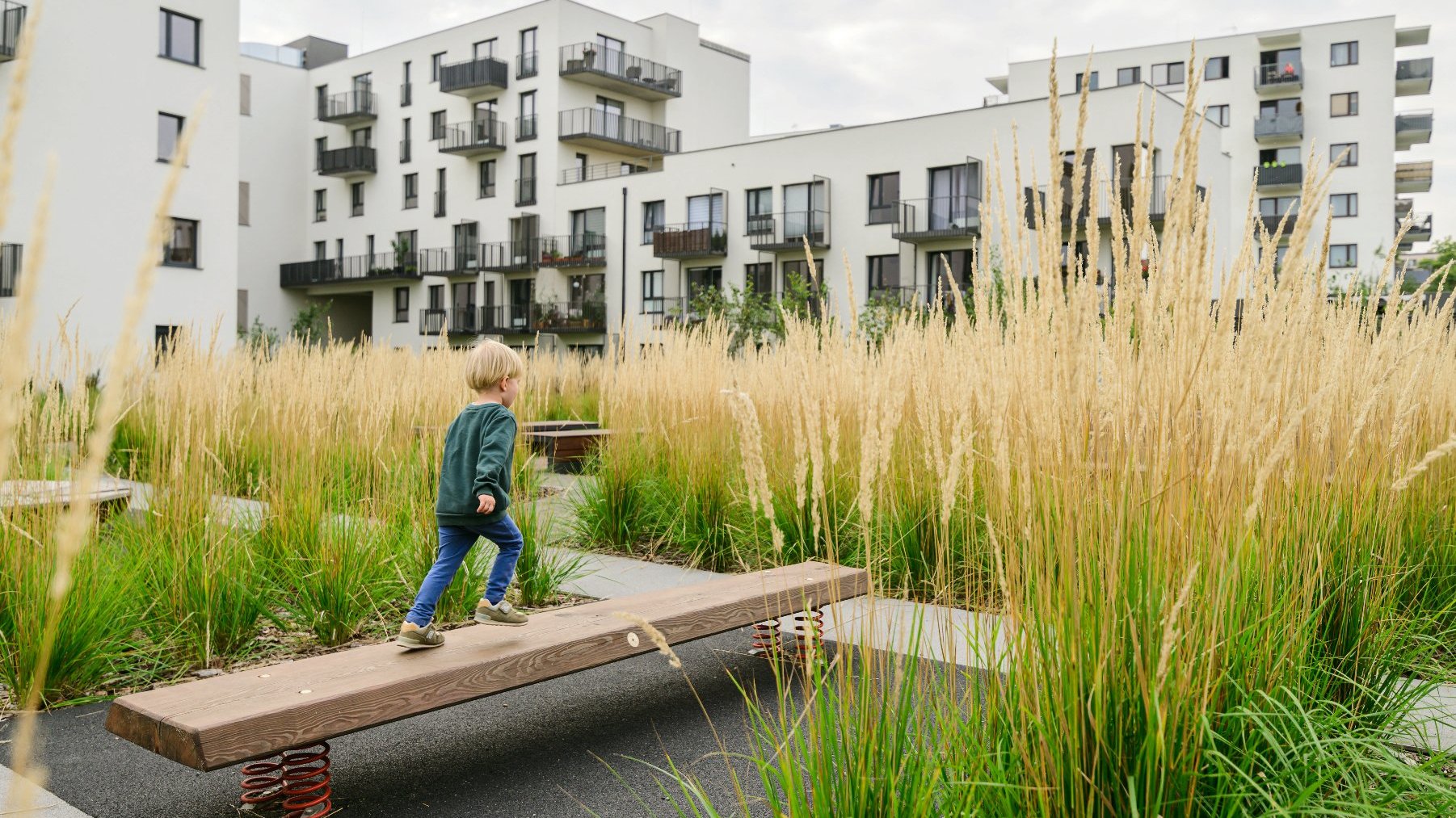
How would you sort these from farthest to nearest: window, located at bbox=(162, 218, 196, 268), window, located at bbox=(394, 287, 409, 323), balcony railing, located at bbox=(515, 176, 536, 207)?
window, located at bbox=(394, 287, 409, 323)
balcony railing, located at bbox=(515, 176, 536, 207)
window, located at bbox=(162, 218, 196, 268)

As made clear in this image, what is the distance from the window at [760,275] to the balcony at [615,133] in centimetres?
789

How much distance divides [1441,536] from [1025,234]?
98.5 inches

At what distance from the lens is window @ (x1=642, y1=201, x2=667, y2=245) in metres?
35.0

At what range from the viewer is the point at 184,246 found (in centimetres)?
2314

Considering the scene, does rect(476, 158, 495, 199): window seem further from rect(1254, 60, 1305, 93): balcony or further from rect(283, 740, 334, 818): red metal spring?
rect(283, 740, 334, 818): red metal spring

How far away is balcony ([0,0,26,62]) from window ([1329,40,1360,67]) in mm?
45293

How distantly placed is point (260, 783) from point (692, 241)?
31.3 meters

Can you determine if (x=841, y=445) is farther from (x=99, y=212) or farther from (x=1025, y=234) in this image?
(x=99, y=212)

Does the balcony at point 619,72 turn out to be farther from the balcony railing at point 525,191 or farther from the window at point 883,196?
the window at point 883,196

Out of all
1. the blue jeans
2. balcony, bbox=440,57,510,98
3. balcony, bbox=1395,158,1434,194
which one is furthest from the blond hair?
balcony, bbox=1395,158,1434,194

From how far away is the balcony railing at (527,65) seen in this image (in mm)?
36172

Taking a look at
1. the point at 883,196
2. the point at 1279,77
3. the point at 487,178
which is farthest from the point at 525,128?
the point at 1279,77

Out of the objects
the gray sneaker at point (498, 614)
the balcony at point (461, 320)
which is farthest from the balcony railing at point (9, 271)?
the gray sneaker at point (498, 614)

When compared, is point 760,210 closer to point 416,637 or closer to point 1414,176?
point 416,637
